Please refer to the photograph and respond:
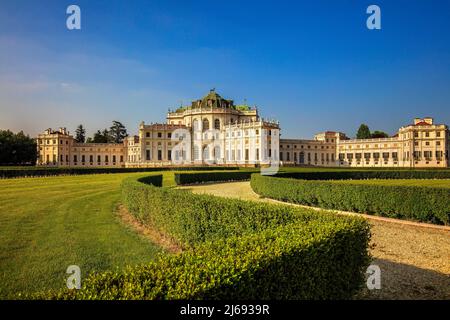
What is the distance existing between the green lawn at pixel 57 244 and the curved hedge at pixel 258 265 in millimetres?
3207

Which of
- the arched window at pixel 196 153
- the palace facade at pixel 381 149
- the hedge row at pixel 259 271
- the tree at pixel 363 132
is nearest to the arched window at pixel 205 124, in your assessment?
the arched window at pixel 196 153

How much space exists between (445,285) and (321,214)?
9.81 ft

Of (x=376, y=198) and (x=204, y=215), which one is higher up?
(x=204, y=215)

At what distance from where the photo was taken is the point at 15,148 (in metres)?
71.9

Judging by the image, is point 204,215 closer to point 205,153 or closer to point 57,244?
point 57,244

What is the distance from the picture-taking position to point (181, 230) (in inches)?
403

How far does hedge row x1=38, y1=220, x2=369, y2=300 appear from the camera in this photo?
357 cm

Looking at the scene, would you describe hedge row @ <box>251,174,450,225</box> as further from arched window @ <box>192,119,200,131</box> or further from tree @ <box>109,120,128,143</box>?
tree @ <box>109,120,128,143</box>

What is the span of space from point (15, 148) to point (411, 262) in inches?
3209

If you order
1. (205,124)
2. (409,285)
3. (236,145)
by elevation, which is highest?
(205,124)

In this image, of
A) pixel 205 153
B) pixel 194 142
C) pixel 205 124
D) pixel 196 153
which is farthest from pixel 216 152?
pixel 205 124

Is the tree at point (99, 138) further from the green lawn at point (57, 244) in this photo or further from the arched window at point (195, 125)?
the green lawn at point (57, 244)
